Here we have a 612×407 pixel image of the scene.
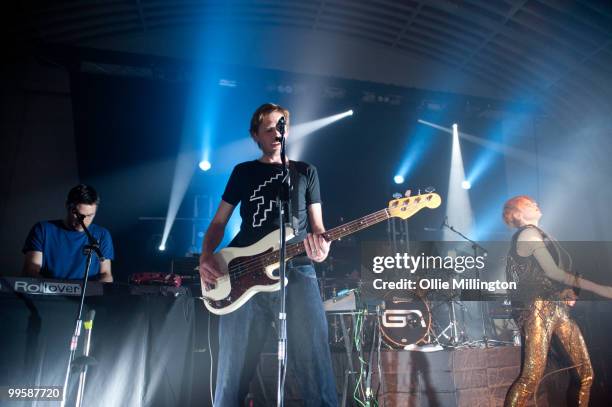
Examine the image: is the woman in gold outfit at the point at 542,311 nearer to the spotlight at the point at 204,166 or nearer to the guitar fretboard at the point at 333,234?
the guitar fretboard at the point at 333,234

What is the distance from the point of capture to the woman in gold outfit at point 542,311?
10.9 feet

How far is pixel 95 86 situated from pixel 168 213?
296 centimetres

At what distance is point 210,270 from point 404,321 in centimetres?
441

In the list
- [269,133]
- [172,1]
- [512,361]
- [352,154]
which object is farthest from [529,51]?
[269,133]

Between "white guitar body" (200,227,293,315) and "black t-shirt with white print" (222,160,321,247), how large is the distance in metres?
0.06

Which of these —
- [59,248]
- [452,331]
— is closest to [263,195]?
[59,248]

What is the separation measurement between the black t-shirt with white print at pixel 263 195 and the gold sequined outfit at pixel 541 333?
2.03 m

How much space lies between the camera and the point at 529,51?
873 centimetres

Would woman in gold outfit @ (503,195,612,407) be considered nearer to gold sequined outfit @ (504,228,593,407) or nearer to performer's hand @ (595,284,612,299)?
gold sequined outfit @ (504,228,593,407)

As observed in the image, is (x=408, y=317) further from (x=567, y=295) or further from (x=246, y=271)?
(x=246, y=271)

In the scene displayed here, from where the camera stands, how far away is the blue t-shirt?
12.3ft

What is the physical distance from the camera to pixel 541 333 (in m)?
3.36

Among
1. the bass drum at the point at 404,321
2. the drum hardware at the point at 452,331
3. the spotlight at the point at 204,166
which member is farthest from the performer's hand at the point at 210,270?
the spotlight at the point at 204,166

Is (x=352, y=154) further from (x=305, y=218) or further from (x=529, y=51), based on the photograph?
(x=305, y=218)
